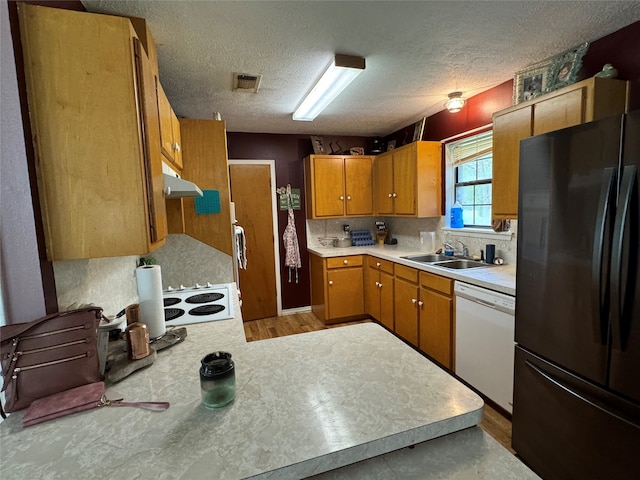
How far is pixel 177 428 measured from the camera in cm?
81

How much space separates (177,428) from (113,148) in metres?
0.90

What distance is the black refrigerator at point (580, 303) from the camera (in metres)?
1.18


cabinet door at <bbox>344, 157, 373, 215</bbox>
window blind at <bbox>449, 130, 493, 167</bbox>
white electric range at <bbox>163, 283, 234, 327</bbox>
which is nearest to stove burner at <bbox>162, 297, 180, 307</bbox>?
white electric range at <bbox>163, 283, 234, 327</bbox>

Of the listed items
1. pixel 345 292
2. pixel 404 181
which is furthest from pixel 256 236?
pixel 404 181

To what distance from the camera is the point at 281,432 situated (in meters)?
0.79

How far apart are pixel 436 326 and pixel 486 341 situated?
552mm

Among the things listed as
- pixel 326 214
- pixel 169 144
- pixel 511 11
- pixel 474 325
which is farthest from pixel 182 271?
pixel 511 11

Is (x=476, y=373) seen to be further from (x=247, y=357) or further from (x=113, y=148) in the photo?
(x=113, y=148)

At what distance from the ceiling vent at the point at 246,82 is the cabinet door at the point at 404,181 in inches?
70.4

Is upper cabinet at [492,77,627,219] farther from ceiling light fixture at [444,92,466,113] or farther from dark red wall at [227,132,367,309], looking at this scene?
dark red wall at [227,132,367,309]

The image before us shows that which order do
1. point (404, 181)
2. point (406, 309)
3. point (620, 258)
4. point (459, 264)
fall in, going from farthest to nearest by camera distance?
point (404, 181) < point (406, 309) < point (459, 264) < point (620, 258)

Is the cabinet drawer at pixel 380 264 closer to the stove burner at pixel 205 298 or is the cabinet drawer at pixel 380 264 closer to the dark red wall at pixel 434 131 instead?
the dark red wall at pixel 434 131

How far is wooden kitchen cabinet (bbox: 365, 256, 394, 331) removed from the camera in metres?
3.36

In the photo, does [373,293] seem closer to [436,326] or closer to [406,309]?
[406,309]
